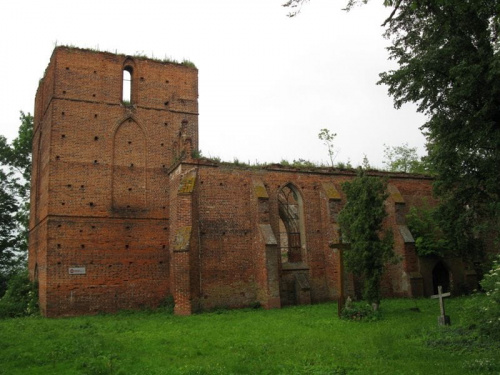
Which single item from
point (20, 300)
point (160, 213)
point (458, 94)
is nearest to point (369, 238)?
point (458, 94)

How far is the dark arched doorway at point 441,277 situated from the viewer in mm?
20953

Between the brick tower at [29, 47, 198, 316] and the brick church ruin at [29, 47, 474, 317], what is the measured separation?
0.04 m

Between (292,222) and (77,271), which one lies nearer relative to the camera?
(77,271)

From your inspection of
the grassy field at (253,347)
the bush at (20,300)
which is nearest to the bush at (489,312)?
the grassy field at (253,347)

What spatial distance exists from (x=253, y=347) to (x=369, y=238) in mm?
6135

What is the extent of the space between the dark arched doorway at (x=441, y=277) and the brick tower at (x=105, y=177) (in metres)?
11.9

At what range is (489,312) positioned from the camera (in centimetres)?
826

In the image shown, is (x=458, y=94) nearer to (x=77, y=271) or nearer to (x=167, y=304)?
(x=167, y=304)

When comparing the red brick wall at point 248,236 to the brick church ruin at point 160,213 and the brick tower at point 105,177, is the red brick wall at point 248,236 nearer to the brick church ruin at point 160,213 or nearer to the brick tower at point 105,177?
the brick church ruin at point 160,213

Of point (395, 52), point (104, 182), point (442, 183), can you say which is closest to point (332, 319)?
point (442, 183)

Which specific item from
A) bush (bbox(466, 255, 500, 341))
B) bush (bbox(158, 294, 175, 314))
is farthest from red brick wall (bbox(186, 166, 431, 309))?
bush (bbox(466, 255, 500, 341))

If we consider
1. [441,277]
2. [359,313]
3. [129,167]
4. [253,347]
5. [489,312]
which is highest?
[129,167]

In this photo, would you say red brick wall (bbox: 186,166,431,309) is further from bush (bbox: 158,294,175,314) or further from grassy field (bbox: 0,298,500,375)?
grassy field (bbox: 0,298,500,375)

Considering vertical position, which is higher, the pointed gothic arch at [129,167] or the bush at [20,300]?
the pointed gothic arch at [129,167]
